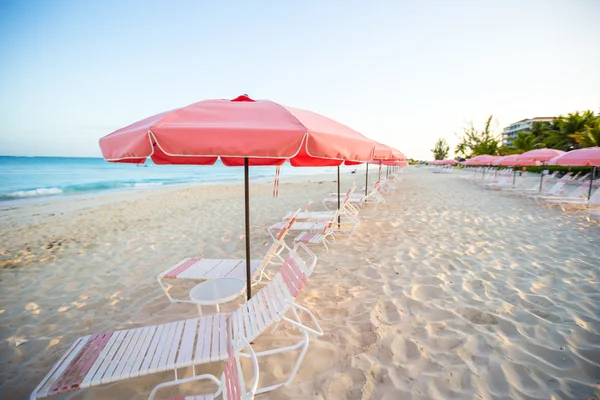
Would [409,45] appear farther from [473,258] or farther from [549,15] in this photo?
[473,258]

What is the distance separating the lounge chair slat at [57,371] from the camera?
146cm

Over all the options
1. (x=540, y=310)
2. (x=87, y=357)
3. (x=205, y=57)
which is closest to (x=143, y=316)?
(x=87, y=357)

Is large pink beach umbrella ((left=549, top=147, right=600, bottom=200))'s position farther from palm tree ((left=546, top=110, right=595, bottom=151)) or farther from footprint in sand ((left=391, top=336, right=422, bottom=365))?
palm tree ((left=546, top=110, right=595, bottom=151))

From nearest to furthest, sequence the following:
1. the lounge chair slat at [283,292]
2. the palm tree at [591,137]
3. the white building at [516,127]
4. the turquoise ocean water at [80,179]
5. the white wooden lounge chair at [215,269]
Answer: the lounge chair slat at [283,292], the white wooden lounge chair at [215,269], the turquoise ocean water at [80,179], the palm tree at [591,137], the white building at [516,127]

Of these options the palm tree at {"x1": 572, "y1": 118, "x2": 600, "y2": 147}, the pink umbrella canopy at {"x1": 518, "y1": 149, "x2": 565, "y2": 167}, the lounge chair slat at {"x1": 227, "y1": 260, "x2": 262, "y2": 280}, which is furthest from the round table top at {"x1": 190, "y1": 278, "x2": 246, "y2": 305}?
the palm tree at {"x1": 572, "y1": 118, "x2": 600, "y2": 147}

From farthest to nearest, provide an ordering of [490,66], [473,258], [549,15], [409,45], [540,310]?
[490,66] < [409,45] < [549,15] < [473,258] < [540,310]

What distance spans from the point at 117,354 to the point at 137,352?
12 cm

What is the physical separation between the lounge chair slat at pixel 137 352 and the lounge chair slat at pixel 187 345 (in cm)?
25

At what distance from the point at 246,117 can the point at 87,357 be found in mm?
1932

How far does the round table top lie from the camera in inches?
89.9

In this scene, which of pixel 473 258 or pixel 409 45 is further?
pixel 409 45

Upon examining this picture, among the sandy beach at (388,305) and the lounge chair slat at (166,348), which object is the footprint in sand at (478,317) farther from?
the lounge chair slat at (166,348)

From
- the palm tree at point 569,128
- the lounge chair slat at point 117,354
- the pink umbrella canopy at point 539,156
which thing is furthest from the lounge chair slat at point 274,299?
the palm tree at point 569,128

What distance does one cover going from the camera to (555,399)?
69.0 inches
